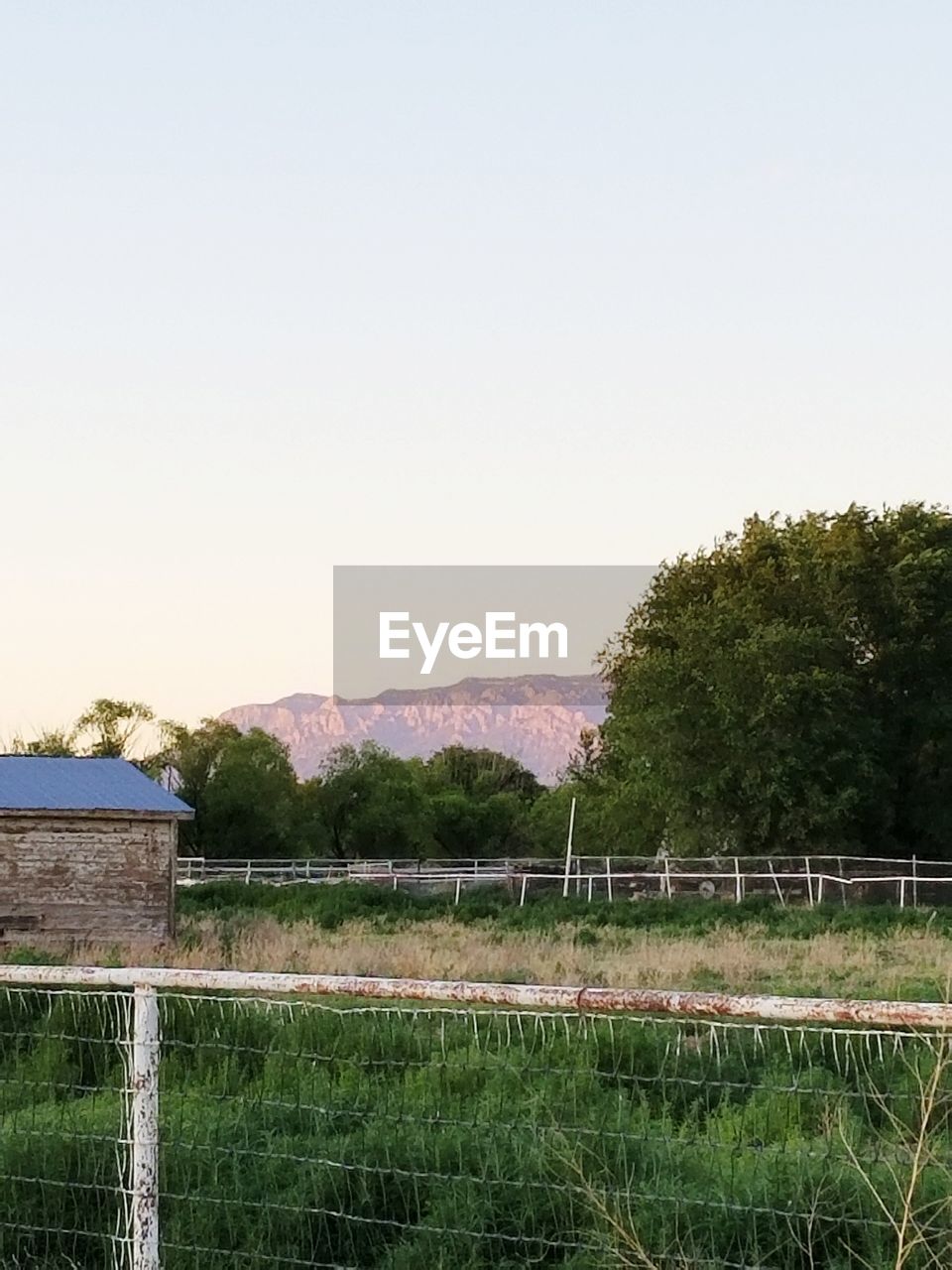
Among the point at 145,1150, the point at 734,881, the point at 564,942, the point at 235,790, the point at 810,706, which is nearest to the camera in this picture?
the point at 145,1150

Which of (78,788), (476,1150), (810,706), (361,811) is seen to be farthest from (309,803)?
(476,1150)

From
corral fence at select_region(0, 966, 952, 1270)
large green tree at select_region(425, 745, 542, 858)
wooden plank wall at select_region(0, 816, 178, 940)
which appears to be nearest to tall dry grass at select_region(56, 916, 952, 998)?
wooden plank wall at select_region(0, 816, 178, 940)

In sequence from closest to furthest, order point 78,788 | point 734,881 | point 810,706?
point 78,788
point 734,881
point 810,706

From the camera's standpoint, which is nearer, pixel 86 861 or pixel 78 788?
pixel 86 861

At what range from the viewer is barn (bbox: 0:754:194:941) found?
1051 inches

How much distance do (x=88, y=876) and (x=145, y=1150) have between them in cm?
2225

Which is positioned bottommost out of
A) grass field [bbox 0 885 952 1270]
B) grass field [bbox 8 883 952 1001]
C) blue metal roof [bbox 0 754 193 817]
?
grass field [bbox 8 883 952 1001]

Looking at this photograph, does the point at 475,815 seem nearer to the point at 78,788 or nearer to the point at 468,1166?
the point at 78,788

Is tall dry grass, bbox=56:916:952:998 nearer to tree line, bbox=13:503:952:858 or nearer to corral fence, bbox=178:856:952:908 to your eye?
corral fence, bbox=178:856:952:908

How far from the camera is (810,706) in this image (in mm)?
47812

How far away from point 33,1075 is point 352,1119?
3.06 metres

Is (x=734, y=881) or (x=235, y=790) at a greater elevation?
(x=235, y=790)

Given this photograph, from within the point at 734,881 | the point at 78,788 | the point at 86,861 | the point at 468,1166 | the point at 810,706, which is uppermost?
the point at 810,706

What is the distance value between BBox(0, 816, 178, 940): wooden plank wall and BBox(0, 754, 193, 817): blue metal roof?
0.28 meters
